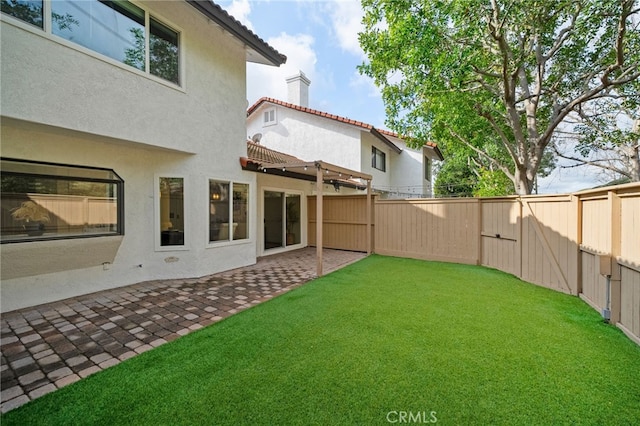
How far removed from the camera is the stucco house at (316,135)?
1468 cm

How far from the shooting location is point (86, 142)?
5926 mm

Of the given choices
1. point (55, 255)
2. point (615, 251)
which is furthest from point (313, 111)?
point (615, 251)

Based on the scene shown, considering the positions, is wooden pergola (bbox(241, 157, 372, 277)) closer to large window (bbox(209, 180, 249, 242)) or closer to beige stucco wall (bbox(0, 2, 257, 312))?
beige stucco wall (bbox(0, 2, 257, 312))

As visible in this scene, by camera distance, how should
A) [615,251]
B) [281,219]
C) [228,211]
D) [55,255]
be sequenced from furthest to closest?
[281,219] → [228,211] → [55,255] → [615,251]

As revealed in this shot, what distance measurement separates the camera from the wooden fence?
14.0ft

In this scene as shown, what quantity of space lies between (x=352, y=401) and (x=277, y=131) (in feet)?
51.0

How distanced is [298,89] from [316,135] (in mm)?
3297

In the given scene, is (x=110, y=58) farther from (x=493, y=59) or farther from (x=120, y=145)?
(x=493, y=59)

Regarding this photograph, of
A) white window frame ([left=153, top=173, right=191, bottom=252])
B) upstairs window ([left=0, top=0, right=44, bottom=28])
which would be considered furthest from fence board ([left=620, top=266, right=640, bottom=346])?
upstairs window ([left=0, top=0, right=44, bottom=28])

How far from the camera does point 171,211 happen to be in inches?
289

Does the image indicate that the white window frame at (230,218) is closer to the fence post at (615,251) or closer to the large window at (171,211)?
the large window at (171,211)
